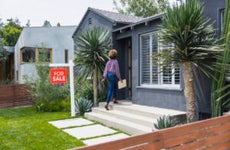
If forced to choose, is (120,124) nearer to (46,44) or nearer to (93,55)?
(93,55)

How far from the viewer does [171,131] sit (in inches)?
110

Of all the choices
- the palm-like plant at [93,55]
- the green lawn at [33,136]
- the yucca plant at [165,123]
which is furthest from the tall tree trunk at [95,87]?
the yucca plant at [165,123]

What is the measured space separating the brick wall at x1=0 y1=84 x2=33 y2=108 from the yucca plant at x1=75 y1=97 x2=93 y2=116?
390cm

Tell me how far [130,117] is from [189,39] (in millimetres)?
2700

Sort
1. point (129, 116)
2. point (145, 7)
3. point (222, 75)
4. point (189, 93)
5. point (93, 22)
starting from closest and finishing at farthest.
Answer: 1. point (222, 75)
2. point (189, 93)
3. point (129, 116)
4. point (93, 22)
5. point (145, 7)

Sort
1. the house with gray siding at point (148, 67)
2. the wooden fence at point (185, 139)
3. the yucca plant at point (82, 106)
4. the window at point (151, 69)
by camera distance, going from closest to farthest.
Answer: the wooden fence at point (185, 139), the house with gray siding at point (148, 67), the window at point (151, 69), the yucca plant at point (82, 106)

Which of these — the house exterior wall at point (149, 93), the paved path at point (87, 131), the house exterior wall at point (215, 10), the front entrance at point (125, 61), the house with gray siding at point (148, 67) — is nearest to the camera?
the paved path at point (87, 131)

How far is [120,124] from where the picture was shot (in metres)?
6.61

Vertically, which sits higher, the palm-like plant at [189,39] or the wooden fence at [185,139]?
the palm-like plant at [189,39]

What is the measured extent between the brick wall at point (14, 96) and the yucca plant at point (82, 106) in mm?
3898

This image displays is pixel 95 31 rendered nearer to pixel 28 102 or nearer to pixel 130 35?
pixel 130 35

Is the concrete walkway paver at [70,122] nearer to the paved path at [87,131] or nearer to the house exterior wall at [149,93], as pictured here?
the paved path at [87,131]

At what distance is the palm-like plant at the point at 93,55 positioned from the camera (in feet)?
29.4

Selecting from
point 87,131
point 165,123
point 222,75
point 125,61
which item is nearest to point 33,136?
point 87,131
